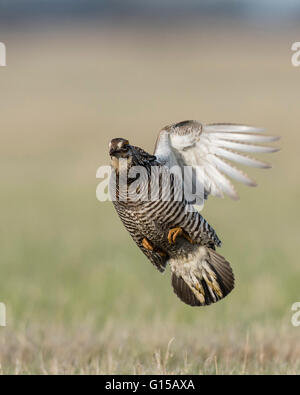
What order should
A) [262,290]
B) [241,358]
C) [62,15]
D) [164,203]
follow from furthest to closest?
1. [62,15]
2. [262,290]
3. [241,358]
4. [164,203]

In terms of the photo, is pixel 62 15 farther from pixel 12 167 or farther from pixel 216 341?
pixel 216 341

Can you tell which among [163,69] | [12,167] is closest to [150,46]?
[163,69]

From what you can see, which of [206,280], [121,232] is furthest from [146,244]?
[121,232]

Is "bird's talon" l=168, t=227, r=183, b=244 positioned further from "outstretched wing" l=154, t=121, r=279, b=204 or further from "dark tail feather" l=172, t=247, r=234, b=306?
"dark tail feather" l=172, t=247, r=234, b=306

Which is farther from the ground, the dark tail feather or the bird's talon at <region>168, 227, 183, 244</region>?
the bird's talon at <region>168, 227, 183, 244</region>

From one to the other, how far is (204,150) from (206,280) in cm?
98

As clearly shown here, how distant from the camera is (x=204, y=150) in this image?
5.46 metres

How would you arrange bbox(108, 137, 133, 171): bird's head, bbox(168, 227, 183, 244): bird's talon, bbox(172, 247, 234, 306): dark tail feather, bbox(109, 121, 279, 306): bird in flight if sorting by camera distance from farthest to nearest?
bbox(172, 247, 234, 306): dark tail feather, bbox(168, 227, 183, 244): bird's talon, bbox(109, 121, 279, 306): bird in flight, bbox(108, 137, 133, 171): bird's head

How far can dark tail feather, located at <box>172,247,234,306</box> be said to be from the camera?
5.83 meters

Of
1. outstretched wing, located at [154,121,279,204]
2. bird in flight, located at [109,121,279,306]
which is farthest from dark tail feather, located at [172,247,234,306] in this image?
outstretched wing, located at [154,121,279,204]

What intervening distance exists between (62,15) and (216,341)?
89623 mm

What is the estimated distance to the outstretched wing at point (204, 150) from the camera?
→ 530 cm

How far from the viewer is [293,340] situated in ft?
21.8

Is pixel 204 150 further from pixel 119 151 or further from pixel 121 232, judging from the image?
pixel 121 232
